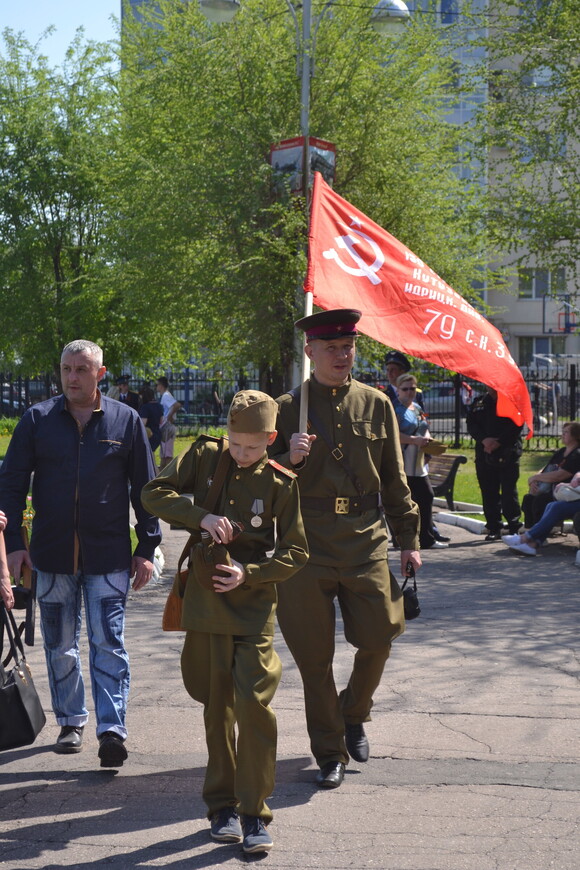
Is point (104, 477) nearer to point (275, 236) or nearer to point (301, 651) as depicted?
point (301, 651)

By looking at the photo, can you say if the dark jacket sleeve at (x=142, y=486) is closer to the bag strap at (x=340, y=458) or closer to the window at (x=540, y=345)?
the bag strap at (x=340, y=458)

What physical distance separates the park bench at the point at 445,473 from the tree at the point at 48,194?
55.7 ft

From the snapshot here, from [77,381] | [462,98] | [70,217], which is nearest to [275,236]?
[462,98]

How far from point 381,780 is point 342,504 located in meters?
1.20

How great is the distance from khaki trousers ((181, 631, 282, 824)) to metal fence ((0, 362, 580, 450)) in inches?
881

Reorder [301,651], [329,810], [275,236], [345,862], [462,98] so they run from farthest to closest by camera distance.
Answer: [462,98] < [275,236] < [301,651] < [329,810] < [345,862]

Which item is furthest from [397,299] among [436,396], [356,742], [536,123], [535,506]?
[436,396]

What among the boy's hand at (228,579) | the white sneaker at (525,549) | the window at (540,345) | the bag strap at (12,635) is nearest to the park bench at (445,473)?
the white sneaker at (525,549)

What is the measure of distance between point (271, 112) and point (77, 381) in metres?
16.9

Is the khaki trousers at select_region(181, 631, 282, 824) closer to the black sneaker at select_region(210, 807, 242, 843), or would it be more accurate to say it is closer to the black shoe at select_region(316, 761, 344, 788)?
the black sneaker at select_region(210, 807, 242, 843)

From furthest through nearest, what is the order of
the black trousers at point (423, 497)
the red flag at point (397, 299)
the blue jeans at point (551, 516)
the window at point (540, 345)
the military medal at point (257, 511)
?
the window at point (540, 345) < the black trousers at point (423, 497) < the blue jeans at point (551, 516) < the red flag at point (397, 299) < the military medal at point (257, 511)

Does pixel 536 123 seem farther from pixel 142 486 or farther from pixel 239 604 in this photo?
pixel 239 604

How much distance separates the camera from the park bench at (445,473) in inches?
600

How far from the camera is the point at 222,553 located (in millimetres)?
4406
